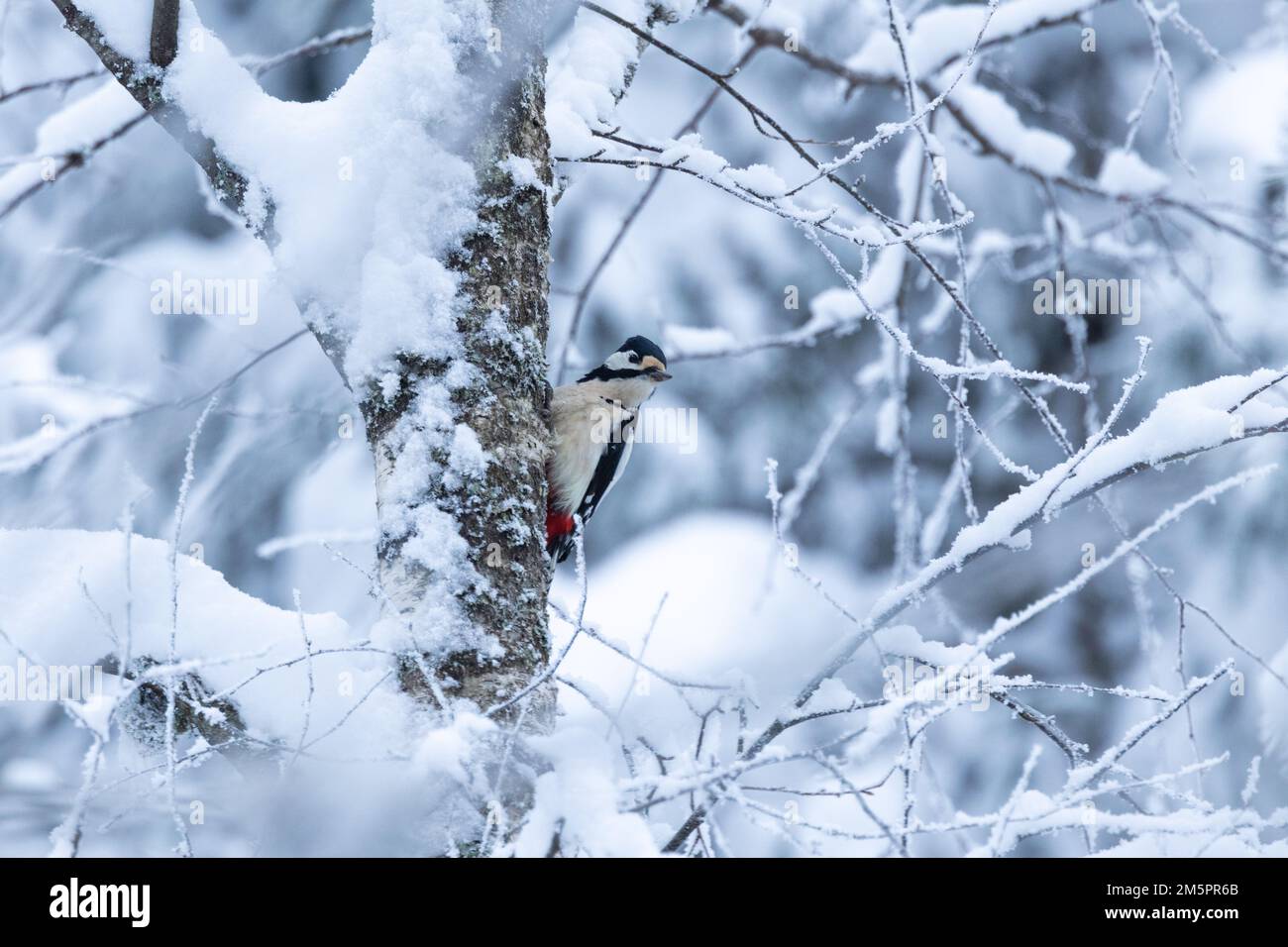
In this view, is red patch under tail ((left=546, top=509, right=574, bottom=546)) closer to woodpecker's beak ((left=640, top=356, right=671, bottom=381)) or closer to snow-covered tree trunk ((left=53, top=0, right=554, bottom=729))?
woodpecker's beak ((left=640, top=356, right=671, bottom=381))

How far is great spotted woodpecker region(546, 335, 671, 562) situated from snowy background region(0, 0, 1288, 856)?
121 mm

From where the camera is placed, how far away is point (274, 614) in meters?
2.00

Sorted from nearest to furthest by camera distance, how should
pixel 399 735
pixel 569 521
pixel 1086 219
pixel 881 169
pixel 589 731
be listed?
pixel 589 731, pixel 399 735, pixel 569 521, pixel 1086 219, pixel 881 169

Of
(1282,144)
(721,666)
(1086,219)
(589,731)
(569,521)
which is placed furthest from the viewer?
(1086,219)

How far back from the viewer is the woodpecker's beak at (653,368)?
386cm

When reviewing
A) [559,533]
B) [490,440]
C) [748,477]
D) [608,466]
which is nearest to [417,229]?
[490,440]

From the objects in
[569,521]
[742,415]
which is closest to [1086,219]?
[742,415]

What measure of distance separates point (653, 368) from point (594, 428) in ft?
1.07

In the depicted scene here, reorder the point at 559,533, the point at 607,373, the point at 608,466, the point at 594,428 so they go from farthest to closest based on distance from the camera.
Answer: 1. the point at 607,373
2. the point at 559,533
3. the point at 608,466
4. the point at 594,428

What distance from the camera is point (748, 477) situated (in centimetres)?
694

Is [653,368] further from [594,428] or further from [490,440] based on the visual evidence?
[490,440]

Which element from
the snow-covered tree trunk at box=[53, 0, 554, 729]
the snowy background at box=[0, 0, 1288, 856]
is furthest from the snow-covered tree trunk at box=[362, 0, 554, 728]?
the snowy background at box=[0, 0, 1288, 856]

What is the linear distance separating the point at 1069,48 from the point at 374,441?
6.51 metres
